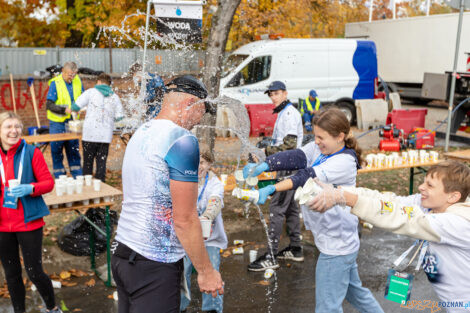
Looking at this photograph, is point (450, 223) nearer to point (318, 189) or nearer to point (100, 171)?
point (318, 189)

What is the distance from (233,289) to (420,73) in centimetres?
1754

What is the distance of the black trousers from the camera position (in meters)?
7.40

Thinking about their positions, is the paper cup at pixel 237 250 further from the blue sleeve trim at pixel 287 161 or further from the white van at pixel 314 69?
the white van at pixel 314 69

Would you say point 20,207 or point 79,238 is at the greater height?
point 20,207

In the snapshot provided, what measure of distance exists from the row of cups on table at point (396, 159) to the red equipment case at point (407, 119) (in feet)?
21.5

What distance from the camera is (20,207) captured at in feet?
13.6

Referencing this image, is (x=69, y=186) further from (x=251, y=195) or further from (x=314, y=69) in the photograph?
(x=314, y=69)

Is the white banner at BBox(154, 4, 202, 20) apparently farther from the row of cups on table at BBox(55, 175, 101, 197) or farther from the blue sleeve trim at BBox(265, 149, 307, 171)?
the blue sleeve trim at BBox(265, 149, 307, 171)

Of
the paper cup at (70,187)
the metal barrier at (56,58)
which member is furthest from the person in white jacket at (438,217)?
the metal barrier at (56,58)

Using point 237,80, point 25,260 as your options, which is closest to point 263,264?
point 25,260

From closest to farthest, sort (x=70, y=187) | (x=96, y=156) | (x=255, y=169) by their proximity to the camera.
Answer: (x=255, y=169), (x=70, y=187), (x=96, y=156)

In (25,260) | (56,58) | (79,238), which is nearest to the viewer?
(25,260)

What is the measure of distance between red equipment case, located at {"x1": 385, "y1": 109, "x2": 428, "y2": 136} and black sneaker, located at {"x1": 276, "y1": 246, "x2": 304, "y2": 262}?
9.18m

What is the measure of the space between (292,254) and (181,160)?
3.80 metres
